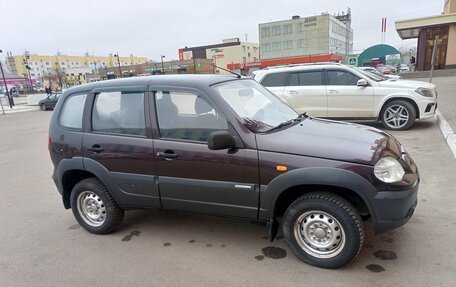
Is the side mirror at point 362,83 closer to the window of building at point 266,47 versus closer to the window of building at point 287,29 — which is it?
the window of building at point 287,29

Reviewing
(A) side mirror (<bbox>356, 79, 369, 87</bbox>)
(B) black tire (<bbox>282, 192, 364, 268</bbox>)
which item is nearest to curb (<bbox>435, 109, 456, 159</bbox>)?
(A) side mirror (<bbox>356, 79, 369, 87</bbox>)

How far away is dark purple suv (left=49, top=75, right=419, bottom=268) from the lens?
9.51 feet

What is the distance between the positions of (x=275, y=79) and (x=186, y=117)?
21.6ft

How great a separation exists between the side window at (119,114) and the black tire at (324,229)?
176cm

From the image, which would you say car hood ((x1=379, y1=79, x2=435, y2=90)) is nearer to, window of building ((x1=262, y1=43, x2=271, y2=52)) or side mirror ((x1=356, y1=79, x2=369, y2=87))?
side mirror ((x1=356, y1=79, x2=369, y2=87))

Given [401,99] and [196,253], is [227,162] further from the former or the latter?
[401,99]

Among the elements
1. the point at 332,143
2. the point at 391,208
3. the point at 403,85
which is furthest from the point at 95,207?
the point at 403,85

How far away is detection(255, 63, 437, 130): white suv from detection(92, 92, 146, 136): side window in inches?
246

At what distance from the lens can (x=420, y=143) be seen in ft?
23.3

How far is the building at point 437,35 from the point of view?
1028 inches

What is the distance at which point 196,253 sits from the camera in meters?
3.49

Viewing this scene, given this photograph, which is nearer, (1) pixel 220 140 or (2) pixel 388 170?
(2) pixel 388 170

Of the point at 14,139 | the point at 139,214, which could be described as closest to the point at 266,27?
the point at 14,139

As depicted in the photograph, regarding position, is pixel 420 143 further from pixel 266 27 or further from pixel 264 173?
pixel 266 27
